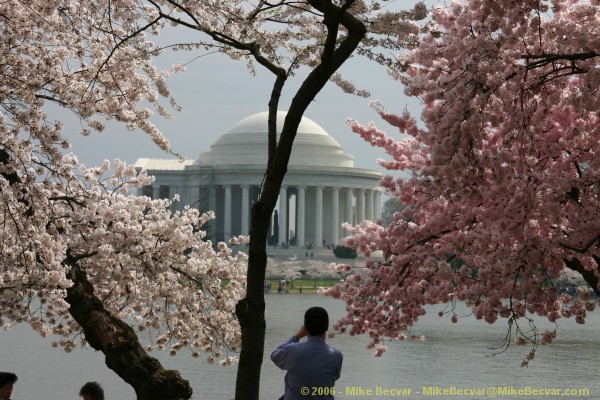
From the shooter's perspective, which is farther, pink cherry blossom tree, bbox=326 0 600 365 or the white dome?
the white dome

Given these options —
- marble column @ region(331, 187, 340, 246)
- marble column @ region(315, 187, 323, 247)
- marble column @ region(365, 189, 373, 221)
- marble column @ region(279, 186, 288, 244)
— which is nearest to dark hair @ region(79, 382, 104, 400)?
marble column @ region(315, 187, 323, 247)

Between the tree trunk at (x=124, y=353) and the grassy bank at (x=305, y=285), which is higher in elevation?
the tree trunk at (x=124, y=353)

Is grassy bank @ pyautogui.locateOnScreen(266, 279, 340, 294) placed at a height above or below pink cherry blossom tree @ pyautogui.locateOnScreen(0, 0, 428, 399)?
below

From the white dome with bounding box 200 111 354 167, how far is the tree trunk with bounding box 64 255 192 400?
89264 millimetres

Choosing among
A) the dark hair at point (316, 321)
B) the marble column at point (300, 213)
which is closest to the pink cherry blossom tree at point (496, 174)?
the dark hair at point (316, 321)

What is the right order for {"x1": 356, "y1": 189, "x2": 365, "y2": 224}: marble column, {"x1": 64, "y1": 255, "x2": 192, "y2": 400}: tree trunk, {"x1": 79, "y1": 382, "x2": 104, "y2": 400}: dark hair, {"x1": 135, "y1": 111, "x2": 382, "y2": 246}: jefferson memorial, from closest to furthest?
{"x1": 79, "y1": 382, "x2": 104, "y2": 400}: dark hair, {"x1": 64, "y1": 255, "x2": 192, "y2": 400}: tree trunk, {"x1": 135, "y1": 111, "x2": 382, "y2": 246}: jefferson memorial, {"x1": 356, "y1": 189, "x2": 365, "y2": 224}: marble column

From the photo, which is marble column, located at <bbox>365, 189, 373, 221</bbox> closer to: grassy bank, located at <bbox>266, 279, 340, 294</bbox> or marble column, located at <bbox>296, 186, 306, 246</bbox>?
marble column, located at <bbox>296, 186, 306, 246</bbox>

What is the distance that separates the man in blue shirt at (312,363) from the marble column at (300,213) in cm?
9549

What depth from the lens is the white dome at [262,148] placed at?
100500mm

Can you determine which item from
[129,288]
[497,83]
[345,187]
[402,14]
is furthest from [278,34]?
[345,187]

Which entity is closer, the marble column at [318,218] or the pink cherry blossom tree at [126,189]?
the pink cherry blossom tree at [126,189]

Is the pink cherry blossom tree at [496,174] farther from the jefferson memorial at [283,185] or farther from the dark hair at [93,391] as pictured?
the jefferson memorial at [283,185]

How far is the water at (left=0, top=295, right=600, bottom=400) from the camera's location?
19.5 m

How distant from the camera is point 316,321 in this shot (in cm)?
A: 530
